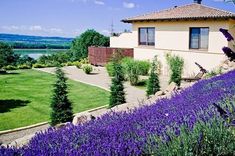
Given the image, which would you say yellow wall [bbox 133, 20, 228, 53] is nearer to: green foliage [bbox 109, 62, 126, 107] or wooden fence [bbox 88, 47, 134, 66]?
wooden fence [bbox 88, 47, 134, 66]

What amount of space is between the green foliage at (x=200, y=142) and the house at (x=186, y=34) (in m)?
21.0

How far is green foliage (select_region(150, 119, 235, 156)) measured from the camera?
114 inches

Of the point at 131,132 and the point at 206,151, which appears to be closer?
the point at 206,151

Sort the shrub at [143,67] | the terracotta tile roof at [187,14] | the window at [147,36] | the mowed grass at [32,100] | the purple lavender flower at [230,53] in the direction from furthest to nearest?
the window at [147,36] → the shrub at [143,67] → the terracotta tile roof at [187,14] → the mowed grass at [32,100] → the purple lavender flower at [230,53]

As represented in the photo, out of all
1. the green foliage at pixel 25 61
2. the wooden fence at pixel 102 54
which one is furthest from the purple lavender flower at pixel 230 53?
the green foliage at pixel 25 61

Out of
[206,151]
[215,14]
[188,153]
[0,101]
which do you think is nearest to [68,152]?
[188,153]

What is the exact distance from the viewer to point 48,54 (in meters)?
52.8

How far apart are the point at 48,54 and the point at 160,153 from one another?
51.3 metres

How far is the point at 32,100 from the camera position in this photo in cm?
1781

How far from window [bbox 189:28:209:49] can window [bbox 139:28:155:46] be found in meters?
4.09

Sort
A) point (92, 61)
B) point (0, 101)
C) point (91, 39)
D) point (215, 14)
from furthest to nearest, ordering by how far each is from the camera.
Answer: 1. point (91, 39)
2. point (92, 61)
3. point (215, 14)
4. point (0, 101)

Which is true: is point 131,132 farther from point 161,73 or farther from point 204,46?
point 161,73

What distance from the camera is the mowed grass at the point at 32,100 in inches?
533

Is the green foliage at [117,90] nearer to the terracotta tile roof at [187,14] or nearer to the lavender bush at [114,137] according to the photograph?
the lavender bush at [114,137]
